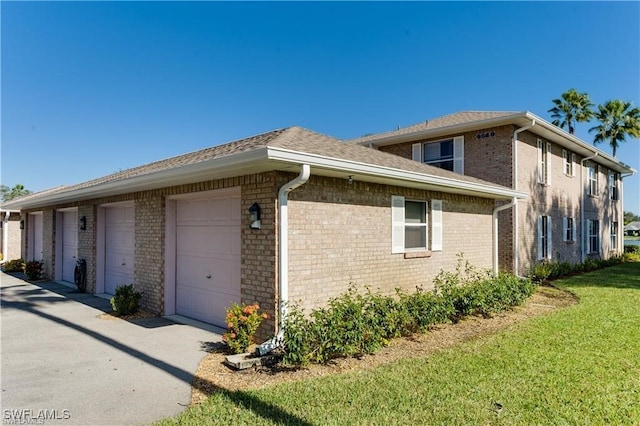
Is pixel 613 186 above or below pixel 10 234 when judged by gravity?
above

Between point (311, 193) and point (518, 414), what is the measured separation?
409cm

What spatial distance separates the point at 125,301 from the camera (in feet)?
26.7

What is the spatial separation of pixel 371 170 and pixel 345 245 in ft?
4.74

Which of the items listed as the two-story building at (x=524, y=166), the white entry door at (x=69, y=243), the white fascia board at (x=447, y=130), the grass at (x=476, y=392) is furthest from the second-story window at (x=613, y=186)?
the white entry door at (x=69, y=243)

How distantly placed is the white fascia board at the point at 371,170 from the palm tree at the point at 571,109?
24.8m

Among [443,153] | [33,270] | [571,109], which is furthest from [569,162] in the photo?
[33,270]

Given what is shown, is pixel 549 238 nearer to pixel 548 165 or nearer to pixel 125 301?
pixel 548 165

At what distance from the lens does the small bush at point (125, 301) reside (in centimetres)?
809

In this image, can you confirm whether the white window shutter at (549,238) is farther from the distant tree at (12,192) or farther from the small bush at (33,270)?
the distant tree at (12,192)

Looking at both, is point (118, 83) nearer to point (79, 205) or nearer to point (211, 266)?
point (79, 205)

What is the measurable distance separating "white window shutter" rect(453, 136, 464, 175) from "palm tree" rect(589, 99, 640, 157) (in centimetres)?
2258

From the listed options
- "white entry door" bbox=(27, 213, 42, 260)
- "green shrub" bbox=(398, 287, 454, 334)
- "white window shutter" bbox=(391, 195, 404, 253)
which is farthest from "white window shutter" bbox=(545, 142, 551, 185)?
"white entry door" bbox=(27, 213, 42, 260)

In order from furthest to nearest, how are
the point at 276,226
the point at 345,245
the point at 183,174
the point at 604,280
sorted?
the point at 604,280 < the point at 345,245 < the point at 183,174 < the point at 276,226

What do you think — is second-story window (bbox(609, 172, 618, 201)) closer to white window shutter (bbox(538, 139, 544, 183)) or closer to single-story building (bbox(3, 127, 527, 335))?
white window shutter (bbox(538, 139, 544, 183))
